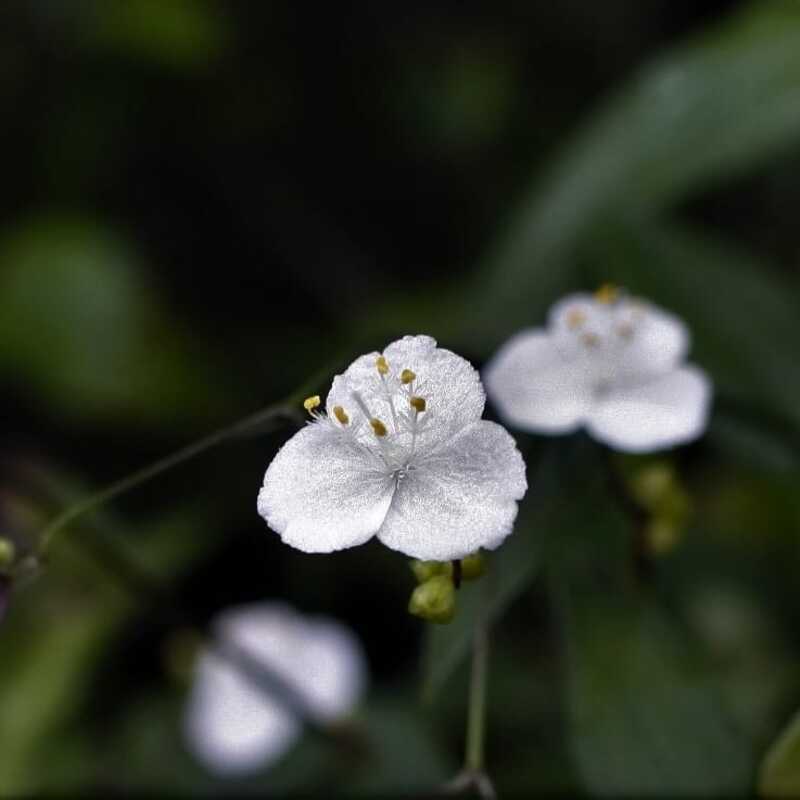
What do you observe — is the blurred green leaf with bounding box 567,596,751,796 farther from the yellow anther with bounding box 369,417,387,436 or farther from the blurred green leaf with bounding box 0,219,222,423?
the blurred green leaf with bounding box 0,219,222,423

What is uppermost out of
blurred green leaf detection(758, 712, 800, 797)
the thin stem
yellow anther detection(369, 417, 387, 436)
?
yellow anther detection(369, 417, 387, 436)

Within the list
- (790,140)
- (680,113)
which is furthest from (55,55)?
(790,140)

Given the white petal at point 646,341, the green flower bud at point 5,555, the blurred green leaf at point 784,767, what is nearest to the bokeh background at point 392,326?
the blurred green leaf at point 784,767

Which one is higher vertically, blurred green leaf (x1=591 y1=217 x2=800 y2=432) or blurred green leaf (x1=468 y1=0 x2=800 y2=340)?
blurred green leaf (x1=468 y1=0 x2=800 y2=340)

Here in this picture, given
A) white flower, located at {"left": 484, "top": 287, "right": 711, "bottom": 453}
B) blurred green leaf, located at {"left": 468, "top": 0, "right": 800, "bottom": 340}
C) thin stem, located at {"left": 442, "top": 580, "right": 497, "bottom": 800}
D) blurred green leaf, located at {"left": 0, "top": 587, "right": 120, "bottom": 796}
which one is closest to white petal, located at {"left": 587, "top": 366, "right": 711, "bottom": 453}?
white flower, located at {"left": 484, "top": 287, "right": 711, "bottom": 453}

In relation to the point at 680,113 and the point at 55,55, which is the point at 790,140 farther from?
the point at 55,55

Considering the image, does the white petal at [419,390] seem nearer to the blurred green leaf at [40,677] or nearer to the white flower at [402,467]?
the white flower at [402,467]

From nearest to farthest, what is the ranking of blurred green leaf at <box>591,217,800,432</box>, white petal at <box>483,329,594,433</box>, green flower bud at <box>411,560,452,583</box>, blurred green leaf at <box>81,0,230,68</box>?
1. green flower bud at <box>411,560,452,583</box>
2. white petal at <box>483,329,594,433</box>
3. blurred green leaf at <box>591,217,800,432</box>
4. blurred green leaf at <box>81,0,230,68</box>
